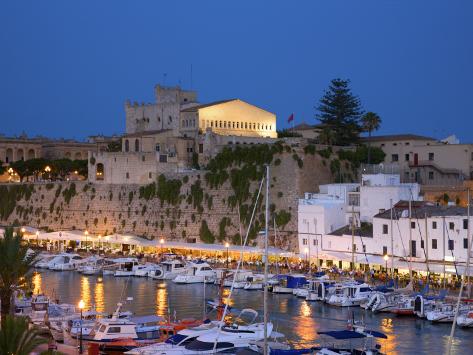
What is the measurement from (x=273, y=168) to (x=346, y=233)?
978cm

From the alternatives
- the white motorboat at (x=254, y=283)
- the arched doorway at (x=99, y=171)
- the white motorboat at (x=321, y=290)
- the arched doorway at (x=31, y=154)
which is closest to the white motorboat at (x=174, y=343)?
the white motorboat at (x=321, y=290)

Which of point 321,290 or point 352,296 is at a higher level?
point 321,290

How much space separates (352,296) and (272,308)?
11.8 ft

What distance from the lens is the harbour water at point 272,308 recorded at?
33.7m

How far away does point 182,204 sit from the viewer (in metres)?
64.0

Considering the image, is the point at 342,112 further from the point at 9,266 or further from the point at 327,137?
the point at 9,266

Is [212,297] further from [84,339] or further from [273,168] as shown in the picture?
[273,168]

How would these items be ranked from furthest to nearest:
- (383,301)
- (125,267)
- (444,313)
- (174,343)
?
(125,267) < (383,301) < (444,313) < (174,343)

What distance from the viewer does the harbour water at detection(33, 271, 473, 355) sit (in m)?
33.7

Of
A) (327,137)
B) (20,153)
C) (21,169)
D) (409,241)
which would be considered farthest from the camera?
(20,153)

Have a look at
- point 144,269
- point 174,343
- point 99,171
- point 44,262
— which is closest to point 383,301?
point 174,343

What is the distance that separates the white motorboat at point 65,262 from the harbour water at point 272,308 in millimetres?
2019

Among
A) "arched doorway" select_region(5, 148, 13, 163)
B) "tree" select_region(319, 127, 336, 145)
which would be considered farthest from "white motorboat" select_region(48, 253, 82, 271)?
"arched doorway" select_region(5, 148, 13, 163)

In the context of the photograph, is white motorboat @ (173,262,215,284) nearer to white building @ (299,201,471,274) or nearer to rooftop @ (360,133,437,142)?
white building @ (299,201,471,274)
